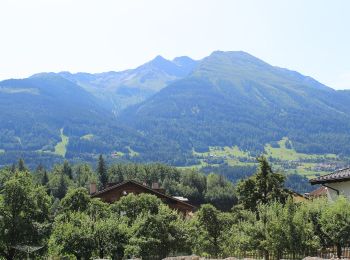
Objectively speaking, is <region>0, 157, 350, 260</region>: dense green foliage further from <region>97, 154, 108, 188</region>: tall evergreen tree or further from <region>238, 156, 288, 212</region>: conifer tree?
<region>97, 154, 108, 188</region>: tall evergreen tree

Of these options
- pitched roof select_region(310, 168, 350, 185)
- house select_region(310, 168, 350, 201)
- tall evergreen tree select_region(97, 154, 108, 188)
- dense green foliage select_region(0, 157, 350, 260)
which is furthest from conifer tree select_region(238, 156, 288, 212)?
tall evergreen tree select_region(97, 154, 108, 188)

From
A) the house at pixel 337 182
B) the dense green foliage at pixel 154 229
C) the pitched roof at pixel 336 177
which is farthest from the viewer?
the house at pixel 337 182

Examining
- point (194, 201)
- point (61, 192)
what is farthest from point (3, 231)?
point (194, 201)

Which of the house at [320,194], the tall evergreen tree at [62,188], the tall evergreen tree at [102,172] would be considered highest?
the house at [320,194]

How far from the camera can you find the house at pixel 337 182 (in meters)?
33.4

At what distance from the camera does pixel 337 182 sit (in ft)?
112

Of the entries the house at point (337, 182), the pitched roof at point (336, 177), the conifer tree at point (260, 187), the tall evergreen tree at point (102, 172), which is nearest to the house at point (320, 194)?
the house at point (337, 182)

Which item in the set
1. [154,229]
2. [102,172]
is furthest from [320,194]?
[102,172]

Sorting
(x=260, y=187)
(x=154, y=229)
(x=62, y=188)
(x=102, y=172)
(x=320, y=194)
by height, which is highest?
(x=260, y=187)

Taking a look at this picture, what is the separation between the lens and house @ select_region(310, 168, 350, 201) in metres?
33.4

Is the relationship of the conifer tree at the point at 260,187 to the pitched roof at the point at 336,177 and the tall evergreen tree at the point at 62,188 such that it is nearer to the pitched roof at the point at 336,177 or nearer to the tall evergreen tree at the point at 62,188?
the pitched roof at the point at 336,177

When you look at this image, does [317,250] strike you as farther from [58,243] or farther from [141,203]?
[141,203]

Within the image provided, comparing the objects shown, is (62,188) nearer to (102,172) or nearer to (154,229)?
(102,172)

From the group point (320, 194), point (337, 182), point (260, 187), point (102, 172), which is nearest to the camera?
point (337, 182)
